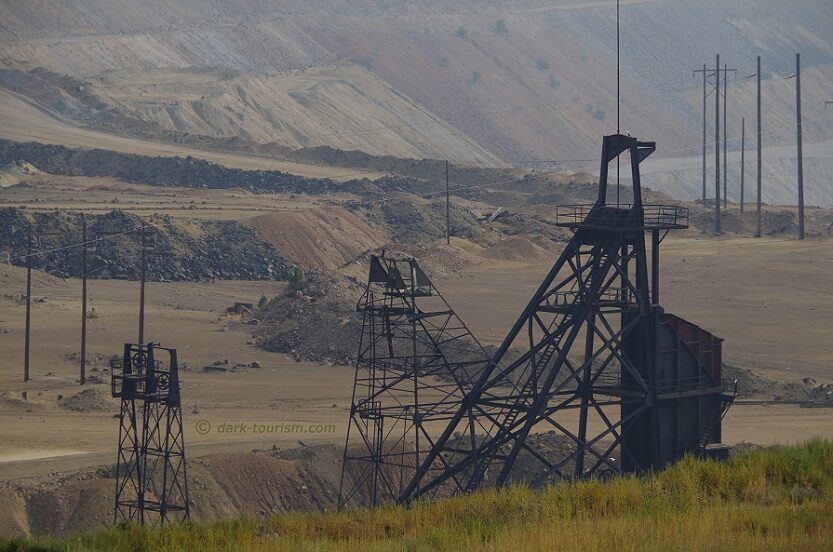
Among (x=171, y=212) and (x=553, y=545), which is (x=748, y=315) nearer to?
(x=171, y=212)

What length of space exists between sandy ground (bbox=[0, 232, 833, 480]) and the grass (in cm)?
1673

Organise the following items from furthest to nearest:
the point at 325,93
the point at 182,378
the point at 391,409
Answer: the point at 325,93 → the point at 182,378 → the point at 391,409

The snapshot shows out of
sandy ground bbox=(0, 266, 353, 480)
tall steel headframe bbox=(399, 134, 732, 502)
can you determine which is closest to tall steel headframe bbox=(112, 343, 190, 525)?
sandy ground bbox=(0, 266, 353, 480)

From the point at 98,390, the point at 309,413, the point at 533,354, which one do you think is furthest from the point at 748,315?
the point at 533,354

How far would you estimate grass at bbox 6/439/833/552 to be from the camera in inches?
808

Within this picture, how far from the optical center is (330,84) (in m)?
163

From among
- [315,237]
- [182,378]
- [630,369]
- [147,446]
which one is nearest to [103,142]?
[315,237]

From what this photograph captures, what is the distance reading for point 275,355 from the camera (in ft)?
207

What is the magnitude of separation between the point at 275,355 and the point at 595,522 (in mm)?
41421

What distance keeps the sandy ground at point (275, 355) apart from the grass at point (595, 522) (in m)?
16.7

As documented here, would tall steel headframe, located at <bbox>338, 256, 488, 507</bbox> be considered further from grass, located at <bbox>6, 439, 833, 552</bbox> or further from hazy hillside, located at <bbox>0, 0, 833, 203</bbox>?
hazy hillside, located at <bbox>0, 0, 833, 203</bbox>

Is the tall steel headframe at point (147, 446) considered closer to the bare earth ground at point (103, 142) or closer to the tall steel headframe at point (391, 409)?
the tall steel headframe at point (391, 409)

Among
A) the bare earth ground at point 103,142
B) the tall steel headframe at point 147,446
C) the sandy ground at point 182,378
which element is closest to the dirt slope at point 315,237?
the sandy ground at point 182,378

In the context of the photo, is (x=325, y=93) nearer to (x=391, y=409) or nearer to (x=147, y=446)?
(x=391, y=409)
